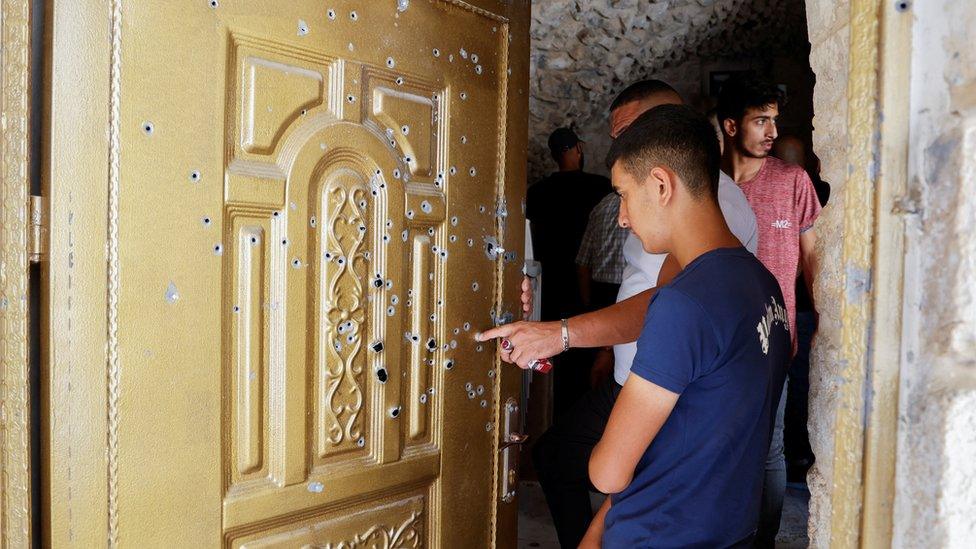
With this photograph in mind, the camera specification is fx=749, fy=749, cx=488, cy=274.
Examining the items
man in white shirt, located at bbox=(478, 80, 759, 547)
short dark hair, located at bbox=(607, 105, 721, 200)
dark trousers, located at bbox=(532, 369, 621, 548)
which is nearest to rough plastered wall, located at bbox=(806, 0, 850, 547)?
short dark hair, located at bbox=(607, 105, 721, 200)

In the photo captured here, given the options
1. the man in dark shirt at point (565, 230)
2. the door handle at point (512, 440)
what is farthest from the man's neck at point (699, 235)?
the man in dark shirt at point (565, 230)

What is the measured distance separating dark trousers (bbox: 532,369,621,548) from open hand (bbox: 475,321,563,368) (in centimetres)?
61

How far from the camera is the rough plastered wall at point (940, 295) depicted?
913mm

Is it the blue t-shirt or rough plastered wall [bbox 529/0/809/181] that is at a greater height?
rough plastered wall [bbox 529/0/809/181]

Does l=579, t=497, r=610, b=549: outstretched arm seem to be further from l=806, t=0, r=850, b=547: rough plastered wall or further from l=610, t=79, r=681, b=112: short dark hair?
l=610, t=79, r=681, b=112: short dark hair

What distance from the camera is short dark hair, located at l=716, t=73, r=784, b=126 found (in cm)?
252

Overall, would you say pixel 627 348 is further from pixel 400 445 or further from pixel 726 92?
pixel 726 92

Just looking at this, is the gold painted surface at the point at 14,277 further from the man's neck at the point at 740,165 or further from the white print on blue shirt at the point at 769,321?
the man's neck at the point at 740,165

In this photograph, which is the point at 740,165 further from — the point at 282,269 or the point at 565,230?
the point at 282,269

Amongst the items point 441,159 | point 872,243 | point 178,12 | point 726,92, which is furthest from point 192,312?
point 726,92

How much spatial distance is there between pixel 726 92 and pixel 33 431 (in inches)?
90.7

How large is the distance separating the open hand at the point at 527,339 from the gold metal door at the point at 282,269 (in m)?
0.05

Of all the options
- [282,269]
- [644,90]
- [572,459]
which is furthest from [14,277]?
[644,90]

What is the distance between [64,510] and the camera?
1053 mm
